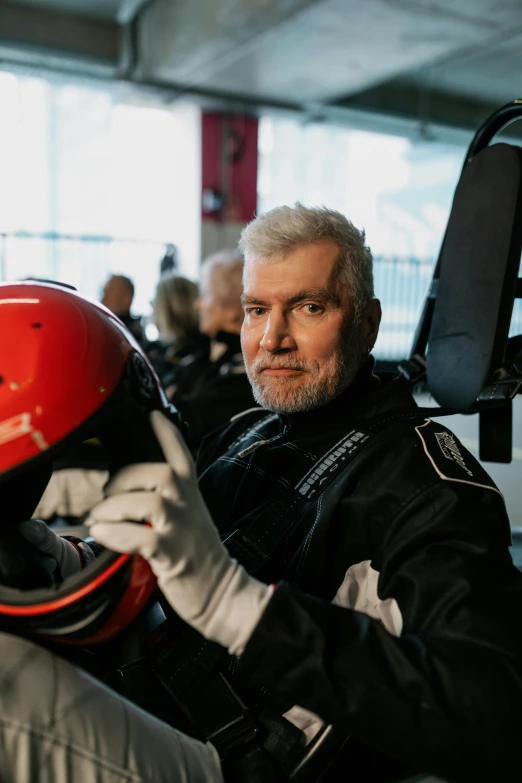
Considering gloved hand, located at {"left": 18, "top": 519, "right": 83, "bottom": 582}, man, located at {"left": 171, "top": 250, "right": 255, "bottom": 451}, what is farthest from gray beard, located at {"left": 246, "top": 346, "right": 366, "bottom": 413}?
man, located at {"left": 171, "top": 250, "right": 255, "bottom": 451}

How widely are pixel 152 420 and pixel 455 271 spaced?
2.60 ft

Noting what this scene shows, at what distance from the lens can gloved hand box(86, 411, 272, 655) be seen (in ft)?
2.28

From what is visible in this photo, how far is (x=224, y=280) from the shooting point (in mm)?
2779

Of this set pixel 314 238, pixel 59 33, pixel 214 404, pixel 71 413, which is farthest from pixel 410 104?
pixel 71 413

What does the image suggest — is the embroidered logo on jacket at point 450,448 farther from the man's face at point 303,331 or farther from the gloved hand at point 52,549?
the gloved hand at point 52,549

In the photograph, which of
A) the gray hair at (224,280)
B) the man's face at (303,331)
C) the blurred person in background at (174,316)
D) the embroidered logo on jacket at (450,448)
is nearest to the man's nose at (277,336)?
the man's face at (303,331)

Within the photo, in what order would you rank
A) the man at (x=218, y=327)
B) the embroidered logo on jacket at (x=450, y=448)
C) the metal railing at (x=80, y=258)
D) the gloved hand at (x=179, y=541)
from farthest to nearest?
the metal railing at (x=80, y=258) → the man at (x=218, y=327) → the embroidered logo on jacket at (x=450, y=448) → the gloved hand at (x=179, y=541)

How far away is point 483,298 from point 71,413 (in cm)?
80

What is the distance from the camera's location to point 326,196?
578 centimetres

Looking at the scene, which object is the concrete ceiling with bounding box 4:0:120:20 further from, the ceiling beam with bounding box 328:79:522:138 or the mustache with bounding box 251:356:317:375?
the mustache with bounding box 251:356:317:375

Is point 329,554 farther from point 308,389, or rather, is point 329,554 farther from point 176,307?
point 176,307

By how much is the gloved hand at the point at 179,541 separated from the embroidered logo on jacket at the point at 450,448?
329mm

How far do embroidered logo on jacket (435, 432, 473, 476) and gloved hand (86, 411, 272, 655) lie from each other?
33 centimetres

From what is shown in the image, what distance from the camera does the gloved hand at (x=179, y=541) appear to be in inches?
27.4
